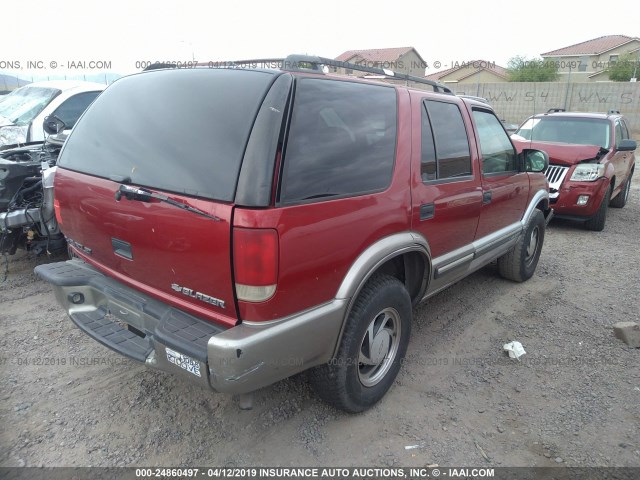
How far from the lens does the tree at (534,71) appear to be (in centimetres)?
4397

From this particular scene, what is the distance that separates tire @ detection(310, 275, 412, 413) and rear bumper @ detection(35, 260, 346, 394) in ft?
0.54

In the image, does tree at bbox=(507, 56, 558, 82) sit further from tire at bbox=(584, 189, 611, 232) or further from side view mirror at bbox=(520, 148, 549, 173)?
side view mirror at bbox=(520, 148, 549, 173)

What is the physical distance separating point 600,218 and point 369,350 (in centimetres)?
597

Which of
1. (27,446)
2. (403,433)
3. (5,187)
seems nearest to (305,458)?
(403,433)

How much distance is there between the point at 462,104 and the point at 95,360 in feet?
10.9

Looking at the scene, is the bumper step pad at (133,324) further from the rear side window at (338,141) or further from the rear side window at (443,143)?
the rear side window at (443,143)

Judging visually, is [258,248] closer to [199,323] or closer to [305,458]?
[199,323]

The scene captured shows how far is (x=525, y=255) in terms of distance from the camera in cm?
468

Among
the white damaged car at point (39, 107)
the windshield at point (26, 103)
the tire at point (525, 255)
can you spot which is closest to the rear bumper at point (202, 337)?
the tire at point (525, 255)

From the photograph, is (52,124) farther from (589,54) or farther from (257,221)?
(589,54)

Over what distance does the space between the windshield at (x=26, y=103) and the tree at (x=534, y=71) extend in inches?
1848

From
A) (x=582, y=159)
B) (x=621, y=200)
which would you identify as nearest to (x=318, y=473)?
(x=582, y=159)

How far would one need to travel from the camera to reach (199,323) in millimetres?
2107

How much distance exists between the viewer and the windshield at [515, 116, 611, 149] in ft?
23.9
